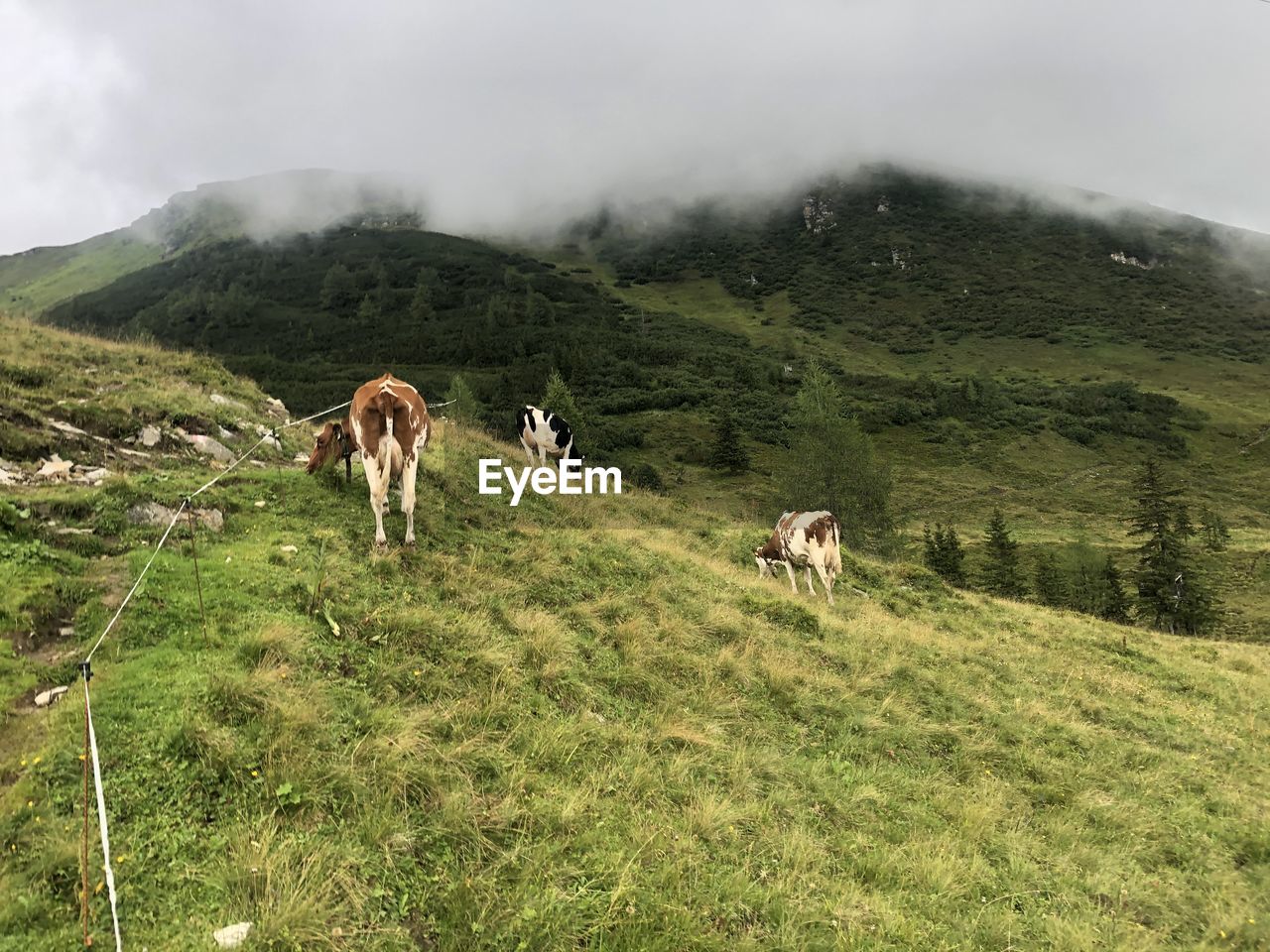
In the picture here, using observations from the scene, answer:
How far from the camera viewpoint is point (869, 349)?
141 m

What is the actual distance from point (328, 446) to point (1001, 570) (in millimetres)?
47464

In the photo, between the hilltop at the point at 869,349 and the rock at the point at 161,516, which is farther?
the hilltop at the point at 869,349

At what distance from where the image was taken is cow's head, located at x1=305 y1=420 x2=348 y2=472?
11219 mm

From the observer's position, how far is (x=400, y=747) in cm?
496

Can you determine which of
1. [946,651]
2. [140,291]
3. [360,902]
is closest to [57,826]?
[360,902]

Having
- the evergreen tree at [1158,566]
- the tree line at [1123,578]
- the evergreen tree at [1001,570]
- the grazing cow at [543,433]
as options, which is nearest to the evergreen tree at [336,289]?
the tree line at [1123,578]

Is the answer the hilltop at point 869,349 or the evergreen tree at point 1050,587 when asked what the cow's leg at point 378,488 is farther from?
the evergreen tree at point 1050,587

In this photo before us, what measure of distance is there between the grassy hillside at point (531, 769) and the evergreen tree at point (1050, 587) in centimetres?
3692

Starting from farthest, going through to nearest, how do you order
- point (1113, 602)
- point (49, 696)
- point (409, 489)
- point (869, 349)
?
point (869, 349)
point (1113, 602)
point (409, 489)
point (49, 696)

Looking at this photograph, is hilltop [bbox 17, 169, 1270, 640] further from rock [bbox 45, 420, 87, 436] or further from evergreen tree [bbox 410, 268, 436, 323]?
rock [bbox 45, 420, 87, 436]

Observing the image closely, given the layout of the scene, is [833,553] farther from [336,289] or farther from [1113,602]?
[336,289]

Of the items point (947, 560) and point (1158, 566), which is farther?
point (947, 560)

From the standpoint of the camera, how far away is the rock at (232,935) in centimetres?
327

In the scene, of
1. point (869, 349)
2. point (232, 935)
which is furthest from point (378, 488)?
point (869, 349)
